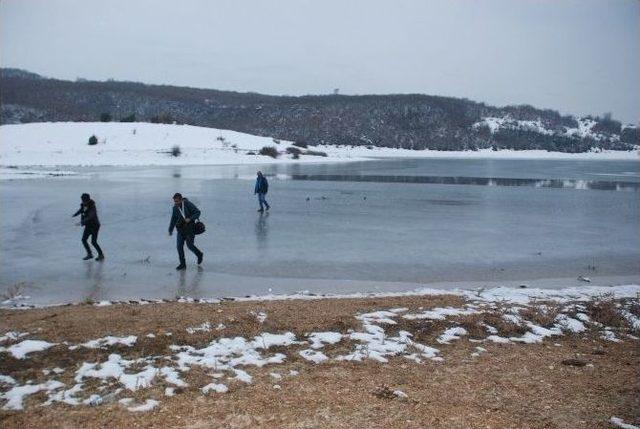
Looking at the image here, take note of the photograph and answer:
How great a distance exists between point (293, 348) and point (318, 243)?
7.38m

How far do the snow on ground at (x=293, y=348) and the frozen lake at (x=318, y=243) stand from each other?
1.97 m

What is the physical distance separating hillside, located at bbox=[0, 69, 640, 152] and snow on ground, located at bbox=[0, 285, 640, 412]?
12781cm

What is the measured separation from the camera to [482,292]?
380 inches

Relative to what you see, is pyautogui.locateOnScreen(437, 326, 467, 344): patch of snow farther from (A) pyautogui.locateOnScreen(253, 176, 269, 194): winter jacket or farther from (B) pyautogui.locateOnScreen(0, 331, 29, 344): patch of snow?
(A) pyautogui.locateOnScreen(253, 176, 269, 194): winter jacket

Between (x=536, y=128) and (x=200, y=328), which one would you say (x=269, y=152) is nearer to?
(x=200, y=328)

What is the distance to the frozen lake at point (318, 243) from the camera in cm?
1034

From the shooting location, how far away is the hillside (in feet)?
488

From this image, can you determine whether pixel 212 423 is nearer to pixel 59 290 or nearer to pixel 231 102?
pixel 59 290

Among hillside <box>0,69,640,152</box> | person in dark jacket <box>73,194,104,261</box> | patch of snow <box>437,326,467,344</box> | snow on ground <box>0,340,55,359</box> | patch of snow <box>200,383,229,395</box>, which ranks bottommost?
patch of snow <box>200,383,229,395</box>

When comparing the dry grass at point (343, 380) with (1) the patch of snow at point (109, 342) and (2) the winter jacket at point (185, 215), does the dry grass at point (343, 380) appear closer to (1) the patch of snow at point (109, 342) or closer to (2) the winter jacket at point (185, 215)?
(1) the patch of snow at point (109, 342)

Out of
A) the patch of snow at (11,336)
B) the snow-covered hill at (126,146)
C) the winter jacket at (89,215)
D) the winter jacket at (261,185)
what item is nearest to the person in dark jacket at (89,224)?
the winter jacket at (89,215)

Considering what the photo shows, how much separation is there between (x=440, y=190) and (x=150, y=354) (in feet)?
82.9

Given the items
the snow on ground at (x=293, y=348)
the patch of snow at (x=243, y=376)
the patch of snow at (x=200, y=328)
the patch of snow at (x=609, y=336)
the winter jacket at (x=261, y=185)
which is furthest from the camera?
the winter jacket at (x=261, y=185)

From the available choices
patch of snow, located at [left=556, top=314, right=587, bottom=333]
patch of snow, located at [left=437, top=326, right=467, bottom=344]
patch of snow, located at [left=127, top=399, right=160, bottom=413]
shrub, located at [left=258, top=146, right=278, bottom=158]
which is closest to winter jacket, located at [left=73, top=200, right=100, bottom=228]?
patch of snow, located at [left=127, top=399, right=160, bottom=413]
